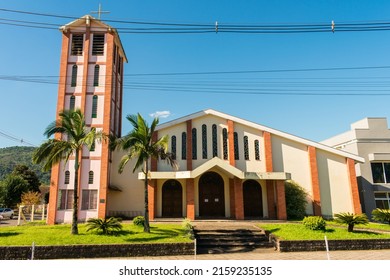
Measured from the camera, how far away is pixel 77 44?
2470 cm

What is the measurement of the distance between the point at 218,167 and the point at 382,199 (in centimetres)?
1628

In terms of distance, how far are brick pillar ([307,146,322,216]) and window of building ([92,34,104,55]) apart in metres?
20.0

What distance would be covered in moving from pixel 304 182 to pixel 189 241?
14.4 metres

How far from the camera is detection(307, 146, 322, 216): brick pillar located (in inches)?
932

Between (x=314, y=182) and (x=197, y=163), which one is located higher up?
(x=197, y=163)

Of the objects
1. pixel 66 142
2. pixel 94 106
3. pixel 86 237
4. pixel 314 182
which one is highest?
pixel 94 106

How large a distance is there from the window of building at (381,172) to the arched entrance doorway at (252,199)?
1148cm

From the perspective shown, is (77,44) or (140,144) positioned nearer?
(140,144)

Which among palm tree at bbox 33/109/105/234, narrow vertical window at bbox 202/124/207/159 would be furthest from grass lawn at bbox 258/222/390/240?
palm tree at bbox 33/109/105/234

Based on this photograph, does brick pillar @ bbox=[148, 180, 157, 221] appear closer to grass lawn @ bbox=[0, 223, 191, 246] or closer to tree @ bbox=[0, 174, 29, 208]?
grass lawn @ bbox=[0, 223, 191, 246]

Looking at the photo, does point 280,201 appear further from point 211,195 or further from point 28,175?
point 28,175

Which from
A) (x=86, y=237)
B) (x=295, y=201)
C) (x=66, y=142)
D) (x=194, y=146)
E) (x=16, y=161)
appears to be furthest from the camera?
(x=16, y=161)

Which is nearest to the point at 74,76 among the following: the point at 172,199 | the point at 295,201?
the point at 172,199

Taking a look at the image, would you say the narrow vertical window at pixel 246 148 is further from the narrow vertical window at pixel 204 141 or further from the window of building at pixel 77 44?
the window of building at pixel 77 44
